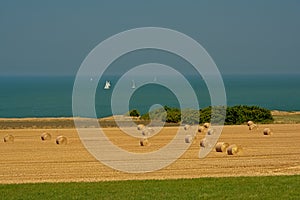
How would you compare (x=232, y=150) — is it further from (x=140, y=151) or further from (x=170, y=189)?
(x=170, y=189)

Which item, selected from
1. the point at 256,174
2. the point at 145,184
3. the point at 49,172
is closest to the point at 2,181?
the point at 49,172

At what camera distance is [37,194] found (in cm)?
1891

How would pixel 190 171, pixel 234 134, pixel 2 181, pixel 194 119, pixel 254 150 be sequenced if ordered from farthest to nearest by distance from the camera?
pixel 194 119 → pixel 234 134 → pixel 254 150 → pixel 190 171 → pixel 2 181

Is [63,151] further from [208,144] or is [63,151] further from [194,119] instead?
[194,119]

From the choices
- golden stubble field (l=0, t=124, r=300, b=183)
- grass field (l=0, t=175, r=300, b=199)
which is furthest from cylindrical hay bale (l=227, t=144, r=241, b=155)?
grass field (l=0, t=175, r=300, b=199)

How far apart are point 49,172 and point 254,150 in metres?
12.2

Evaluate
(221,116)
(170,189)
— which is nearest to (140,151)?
(170,189)

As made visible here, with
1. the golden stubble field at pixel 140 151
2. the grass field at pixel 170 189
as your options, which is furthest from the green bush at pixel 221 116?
the grass field at pixel 170 189

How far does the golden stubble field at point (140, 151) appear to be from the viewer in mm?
24219

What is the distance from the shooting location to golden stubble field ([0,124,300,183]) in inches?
953

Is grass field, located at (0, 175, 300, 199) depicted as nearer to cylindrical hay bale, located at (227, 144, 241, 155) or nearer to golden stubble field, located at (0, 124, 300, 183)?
golden stubble field, located at (0, 124, 300, 183)

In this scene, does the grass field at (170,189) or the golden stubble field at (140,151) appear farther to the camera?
the golden stubble field at (140,151)

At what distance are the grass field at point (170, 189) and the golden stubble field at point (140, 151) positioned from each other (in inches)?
78.9

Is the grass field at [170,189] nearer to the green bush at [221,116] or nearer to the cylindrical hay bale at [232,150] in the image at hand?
the cylindrical hay bale at [232,150]
